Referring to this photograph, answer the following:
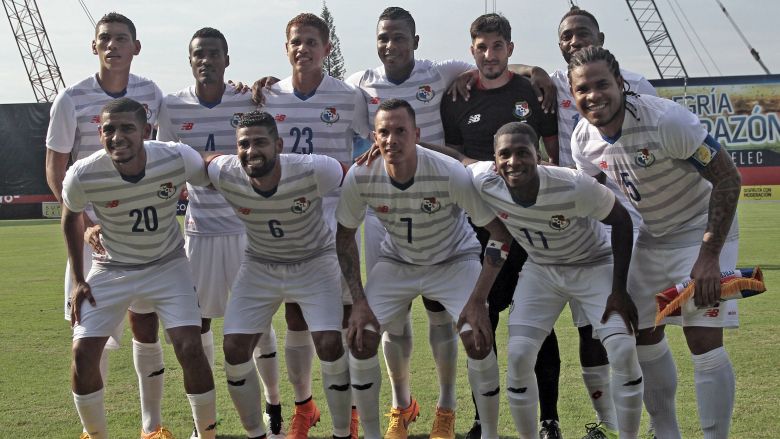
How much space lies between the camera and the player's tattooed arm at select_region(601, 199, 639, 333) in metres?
4.36

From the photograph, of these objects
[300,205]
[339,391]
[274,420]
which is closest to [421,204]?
[300,205]

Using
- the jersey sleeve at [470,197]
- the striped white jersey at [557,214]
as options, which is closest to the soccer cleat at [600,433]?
the striped white jersey at [557,214]

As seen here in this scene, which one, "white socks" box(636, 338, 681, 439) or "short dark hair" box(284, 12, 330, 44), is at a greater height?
"short dark hair" box(284, 12, 330, 44)

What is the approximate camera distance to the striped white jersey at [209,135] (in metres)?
5.55

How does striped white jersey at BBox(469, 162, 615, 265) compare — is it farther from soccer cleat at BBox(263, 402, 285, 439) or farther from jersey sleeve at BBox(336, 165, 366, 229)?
soccer cleat at BBox(263, 402, 285, 439)

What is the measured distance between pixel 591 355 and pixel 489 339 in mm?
768

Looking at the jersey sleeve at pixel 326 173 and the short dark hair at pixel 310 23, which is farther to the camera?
the short dark hair at pixel 310 23

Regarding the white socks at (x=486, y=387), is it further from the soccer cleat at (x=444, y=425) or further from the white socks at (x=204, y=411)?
the white socks at (x=204, y=411)

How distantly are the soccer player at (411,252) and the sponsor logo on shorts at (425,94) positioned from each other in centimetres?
81

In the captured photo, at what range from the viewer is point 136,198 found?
476cm

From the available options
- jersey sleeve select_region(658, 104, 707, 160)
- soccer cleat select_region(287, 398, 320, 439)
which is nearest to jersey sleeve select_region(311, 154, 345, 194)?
soccer cleat select_region(287, 398, 320, 439)

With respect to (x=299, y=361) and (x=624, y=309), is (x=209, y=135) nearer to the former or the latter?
(x=299, y=361)

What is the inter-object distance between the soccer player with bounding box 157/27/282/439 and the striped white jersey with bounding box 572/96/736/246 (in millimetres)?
2409

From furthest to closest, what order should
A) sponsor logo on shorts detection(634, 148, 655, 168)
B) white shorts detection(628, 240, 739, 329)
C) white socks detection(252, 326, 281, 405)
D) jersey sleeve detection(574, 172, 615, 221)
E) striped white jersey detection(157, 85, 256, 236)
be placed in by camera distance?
striped white jersey detection(157, 85, 256, 236) < white socks detection(252, 326, 281, 405) < jersey sleeve detection(574, 172, 615, 221) < sponsor logo on shorts detection(634, 148, 655, 168) < white shorts detection(628, 240, 739, 329)
